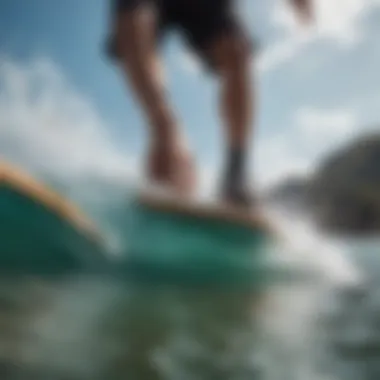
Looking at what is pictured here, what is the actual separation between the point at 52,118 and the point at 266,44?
0.37 metres

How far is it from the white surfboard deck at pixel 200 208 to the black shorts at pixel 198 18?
0.82ft

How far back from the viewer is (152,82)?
1.57 metres

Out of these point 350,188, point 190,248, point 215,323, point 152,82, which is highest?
point 152,82

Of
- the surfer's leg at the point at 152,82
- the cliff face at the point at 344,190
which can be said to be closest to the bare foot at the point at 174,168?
the surfer's leg at the point at 152,82

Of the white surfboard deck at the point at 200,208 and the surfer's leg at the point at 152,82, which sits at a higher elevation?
the surfer's leg at the point at 152,82

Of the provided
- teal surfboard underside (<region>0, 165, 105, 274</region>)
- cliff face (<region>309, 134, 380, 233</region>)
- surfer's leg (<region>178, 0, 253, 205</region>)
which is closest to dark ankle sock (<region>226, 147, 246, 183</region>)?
surfer's leg (<region>178, 0, 253, 205</region>)

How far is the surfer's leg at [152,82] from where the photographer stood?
156cm

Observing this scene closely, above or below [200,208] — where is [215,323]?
below

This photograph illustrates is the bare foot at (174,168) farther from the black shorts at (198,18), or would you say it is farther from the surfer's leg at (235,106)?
the black shorts at (198,18)

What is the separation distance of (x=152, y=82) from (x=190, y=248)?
0.91ft

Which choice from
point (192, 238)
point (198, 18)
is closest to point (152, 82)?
point (198, 18)

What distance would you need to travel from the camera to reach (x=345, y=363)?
57.2 inches

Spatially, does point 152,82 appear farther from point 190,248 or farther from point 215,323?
point 215,323

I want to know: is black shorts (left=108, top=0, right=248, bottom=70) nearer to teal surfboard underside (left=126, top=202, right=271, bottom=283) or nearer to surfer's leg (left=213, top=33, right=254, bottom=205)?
surfer's leg (left=213, top=33, right=254, bottom=205)
